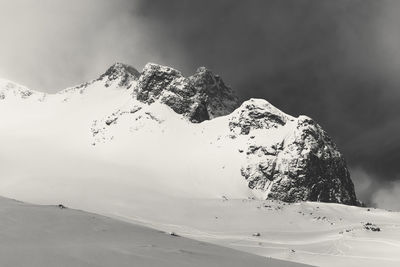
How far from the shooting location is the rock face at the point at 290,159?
3290 inches

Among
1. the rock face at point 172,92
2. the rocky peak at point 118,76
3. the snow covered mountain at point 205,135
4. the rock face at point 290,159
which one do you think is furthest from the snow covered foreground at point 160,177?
the rock face at point 172,92

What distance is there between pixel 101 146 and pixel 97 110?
24.4 meters

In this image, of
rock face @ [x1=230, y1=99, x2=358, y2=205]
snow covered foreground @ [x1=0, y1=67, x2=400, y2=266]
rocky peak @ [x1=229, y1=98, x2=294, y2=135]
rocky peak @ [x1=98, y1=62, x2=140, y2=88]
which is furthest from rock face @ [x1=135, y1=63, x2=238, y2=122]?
rock face @ [x1=230, y1=99, x2=358, y2=205]

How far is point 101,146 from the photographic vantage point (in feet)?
307

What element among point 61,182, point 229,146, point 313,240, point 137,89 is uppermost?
point 137,89

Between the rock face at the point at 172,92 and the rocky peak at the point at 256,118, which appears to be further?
the rock face at the point at 172,92

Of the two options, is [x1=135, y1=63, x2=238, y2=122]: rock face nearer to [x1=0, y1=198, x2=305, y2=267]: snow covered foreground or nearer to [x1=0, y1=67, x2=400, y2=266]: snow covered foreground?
[x1=0, y1=67, x2=400, y2=266]: snow covered foreground

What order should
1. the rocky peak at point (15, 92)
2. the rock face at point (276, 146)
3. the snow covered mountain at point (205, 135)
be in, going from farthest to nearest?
1. the rocky peak at point (15, 92)
2. the rock face at point (276, 146)
3. the snow covered mountain at point (205, 135)

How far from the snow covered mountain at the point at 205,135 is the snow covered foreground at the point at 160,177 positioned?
0.44 m

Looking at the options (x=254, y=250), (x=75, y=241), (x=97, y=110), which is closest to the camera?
(x=75, y=241)

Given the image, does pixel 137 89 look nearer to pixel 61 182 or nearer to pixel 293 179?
pixel 293 179

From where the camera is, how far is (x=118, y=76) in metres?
137

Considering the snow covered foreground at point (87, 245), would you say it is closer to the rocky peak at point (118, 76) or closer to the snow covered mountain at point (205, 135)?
the snow covered mountain at point (205, 135)

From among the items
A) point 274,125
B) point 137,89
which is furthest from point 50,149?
point 274,125
